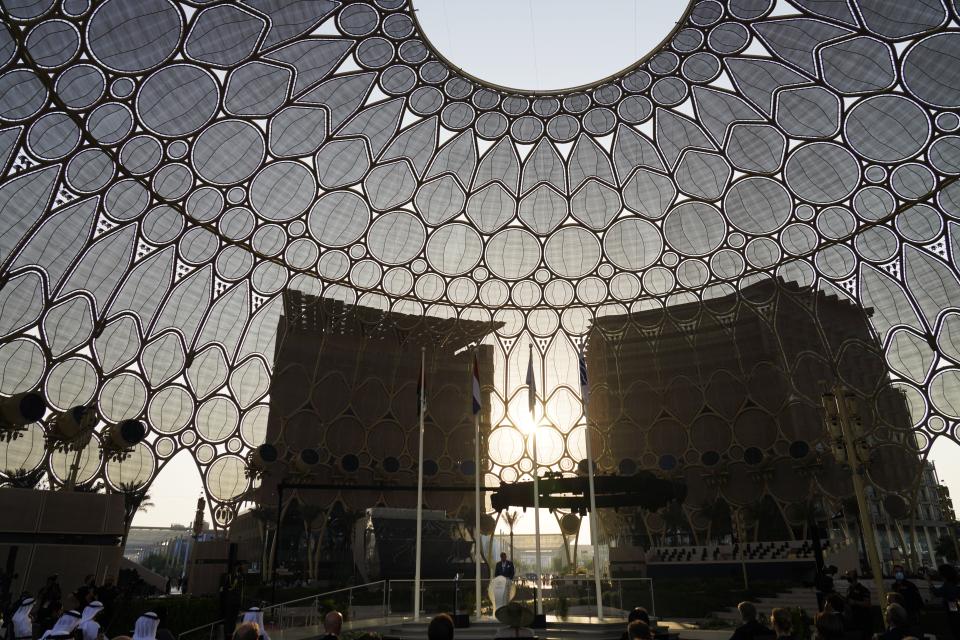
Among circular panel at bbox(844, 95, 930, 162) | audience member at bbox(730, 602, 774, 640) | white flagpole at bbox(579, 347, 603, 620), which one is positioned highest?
circular panel at bbox(844, 95, 930, 162)

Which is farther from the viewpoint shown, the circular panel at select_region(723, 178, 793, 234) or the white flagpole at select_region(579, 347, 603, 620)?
the circular panel at select_region(723, 178, 793, 234)

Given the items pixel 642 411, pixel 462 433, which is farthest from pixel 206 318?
pixel 642 411

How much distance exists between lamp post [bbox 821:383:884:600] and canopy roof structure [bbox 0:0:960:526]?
1831 centimetres

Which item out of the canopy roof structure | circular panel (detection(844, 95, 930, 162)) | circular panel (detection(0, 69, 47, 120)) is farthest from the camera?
circular panel (detection(844, 95, 930, 162))

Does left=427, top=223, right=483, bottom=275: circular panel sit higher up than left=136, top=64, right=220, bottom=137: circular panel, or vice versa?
left=136, top=64, right=220, bottom=137: circular panel

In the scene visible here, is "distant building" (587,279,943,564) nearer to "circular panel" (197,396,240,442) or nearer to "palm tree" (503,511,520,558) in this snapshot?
"palm tree" (503,511,520,558)

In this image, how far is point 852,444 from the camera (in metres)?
13.9

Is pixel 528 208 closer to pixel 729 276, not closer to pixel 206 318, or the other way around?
pixel 729 276

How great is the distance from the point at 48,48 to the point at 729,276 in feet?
118

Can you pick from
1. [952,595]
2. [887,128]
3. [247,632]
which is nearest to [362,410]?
[887,128]

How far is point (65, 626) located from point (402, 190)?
27460mm

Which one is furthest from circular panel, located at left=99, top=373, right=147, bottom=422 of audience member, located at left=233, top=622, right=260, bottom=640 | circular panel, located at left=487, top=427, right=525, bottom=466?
audience member, located at left=233, top=622, right=260, bottom=640

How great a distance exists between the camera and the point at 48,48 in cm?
2247

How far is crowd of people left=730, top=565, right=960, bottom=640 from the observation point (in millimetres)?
6809
